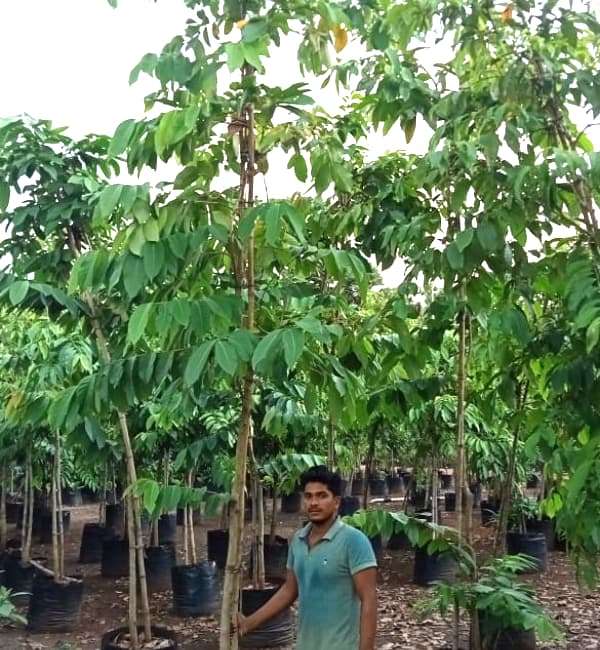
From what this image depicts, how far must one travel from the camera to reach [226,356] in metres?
2.19

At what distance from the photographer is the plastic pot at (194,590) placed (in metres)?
6.17

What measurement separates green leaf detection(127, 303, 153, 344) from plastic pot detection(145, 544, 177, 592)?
18.0ft

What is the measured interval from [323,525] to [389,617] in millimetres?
3944

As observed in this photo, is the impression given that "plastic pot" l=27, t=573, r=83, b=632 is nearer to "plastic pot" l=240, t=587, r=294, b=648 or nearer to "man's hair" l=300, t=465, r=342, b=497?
"plastic pot" l=240, t=587, r=294, b=648

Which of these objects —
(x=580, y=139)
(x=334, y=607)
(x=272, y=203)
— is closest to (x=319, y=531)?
(x=334, y=607)

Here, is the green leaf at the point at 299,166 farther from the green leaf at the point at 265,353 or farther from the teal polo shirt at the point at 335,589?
the teal polo shirt at the point at 335,589

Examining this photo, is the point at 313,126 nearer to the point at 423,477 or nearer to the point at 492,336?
the point at 492,336

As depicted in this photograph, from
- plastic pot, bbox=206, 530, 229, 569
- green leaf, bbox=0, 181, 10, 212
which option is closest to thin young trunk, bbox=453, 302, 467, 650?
green leaf, bbox=0, 181, 10, 212

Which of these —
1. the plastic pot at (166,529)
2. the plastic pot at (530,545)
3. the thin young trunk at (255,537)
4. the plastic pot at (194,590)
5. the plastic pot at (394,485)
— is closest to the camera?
the thin young trunk at (255,537)

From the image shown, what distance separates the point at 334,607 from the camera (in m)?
2.56

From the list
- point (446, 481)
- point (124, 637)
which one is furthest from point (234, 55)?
point (446, 481)

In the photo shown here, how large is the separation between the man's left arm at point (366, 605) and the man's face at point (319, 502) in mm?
224

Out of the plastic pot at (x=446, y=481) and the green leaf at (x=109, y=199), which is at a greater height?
the green leaf at (x=109, y=199)

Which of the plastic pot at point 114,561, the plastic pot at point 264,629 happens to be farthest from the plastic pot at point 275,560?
the plastic pot at point 264,629
